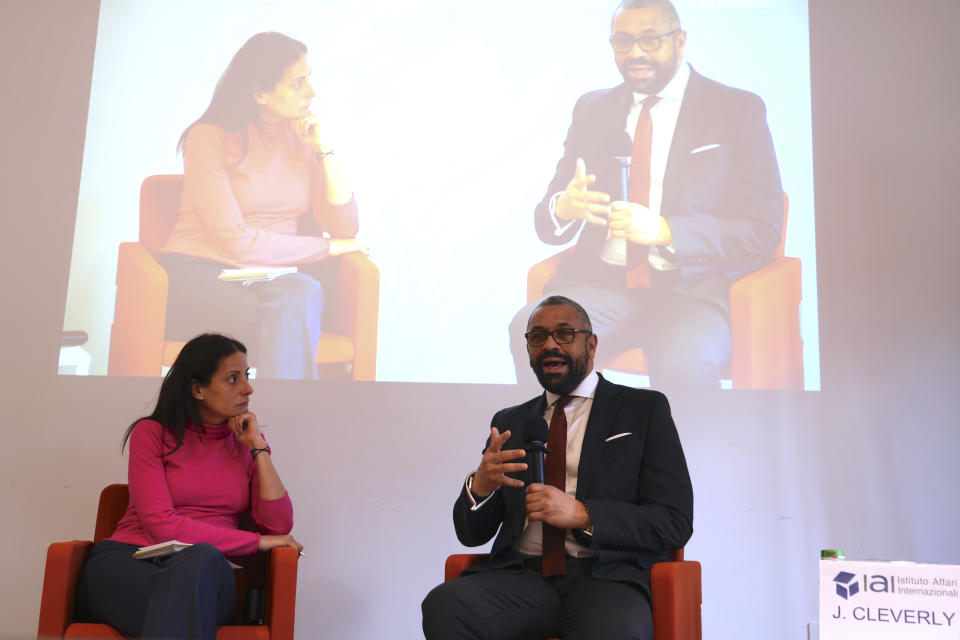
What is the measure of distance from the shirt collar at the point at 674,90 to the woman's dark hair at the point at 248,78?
→ 1502mm

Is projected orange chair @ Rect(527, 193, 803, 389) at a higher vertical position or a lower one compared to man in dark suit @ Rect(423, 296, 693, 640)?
higher

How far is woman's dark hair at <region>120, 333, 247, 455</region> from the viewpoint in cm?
282

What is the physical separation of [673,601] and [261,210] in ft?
7.82

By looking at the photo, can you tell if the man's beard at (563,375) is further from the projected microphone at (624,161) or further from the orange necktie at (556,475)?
the projected microphone at (624,161)

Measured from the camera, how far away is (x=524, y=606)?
2.43 m

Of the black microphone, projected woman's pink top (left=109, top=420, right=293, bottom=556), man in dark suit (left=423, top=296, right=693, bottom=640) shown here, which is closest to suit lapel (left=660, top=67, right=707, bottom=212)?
man in dark suit (left=423, top=296, right=693, bottom=640)

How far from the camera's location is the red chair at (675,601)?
7.48ft

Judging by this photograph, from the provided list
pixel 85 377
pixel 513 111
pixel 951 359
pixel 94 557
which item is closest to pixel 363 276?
pixel 513 111

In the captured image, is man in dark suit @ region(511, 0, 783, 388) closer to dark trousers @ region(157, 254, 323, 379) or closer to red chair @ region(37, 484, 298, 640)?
dark trousers @ region(157, 254, 323, 379)

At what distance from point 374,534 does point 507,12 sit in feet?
7.77

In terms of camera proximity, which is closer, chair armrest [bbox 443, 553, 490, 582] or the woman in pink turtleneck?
the woman in pink turtleneck

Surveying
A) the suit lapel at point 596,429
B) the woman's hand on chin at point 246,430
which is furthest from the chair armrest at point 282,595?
the suit lapel at point 596,429

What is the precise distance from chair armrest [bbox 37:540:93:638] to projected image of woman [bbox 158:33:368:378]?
1274 millimetres

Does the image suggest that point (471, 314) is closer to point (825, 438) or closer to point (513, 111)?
point (513, 111)
